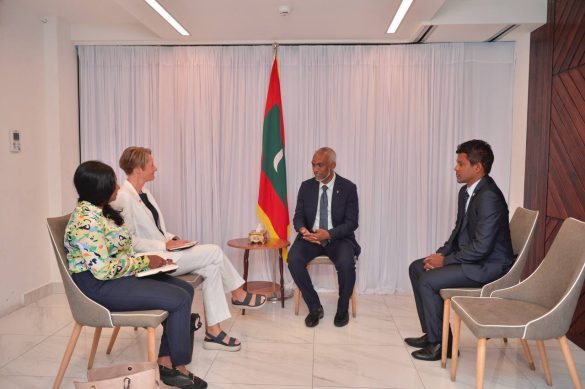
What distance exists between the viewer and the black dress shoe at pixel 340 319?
387 centimetres

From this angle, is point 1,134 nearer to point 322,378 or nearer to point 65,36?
point 65,36

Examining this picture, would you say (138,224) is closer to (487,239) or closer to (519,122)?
(487,239)

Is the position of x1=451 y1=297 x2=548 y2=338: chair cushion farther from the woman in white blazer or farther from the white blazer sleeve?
the white blazer sleeve

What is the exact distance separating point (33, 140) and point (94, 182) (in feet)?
7.93

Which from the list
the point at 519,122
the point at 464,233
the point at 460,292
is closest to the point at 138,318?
the point at 460,292

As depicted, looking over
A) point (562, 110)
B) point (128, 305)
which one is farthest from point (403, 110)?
point (128, 305)

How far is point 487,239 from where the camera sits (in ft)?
9.75

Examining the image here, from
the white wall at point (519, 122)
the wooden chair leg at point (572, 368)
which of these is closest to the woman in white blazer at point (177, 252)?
the wooden chair leg at point (572, 368)

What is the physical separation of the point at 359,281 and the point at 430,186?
4.01 feet

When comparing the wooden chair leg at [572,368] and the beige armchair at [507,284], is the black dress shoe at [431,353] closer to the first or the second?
the beige armchair at [507,284]

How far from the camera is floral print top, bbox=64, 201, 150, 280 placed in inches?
95.1

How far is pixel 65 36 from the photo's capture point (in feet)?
15.4

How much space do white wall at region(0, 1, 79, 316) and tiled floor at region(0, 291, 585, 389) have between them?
1.80 feet

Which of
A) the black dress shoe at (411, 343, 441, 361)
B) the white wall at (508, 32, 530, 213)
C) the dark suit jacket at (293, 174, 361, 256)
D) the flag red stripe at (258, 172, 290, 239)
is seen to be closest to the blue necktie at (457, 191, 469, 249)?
the black dress shoe at (411, 343, 441, 361)
